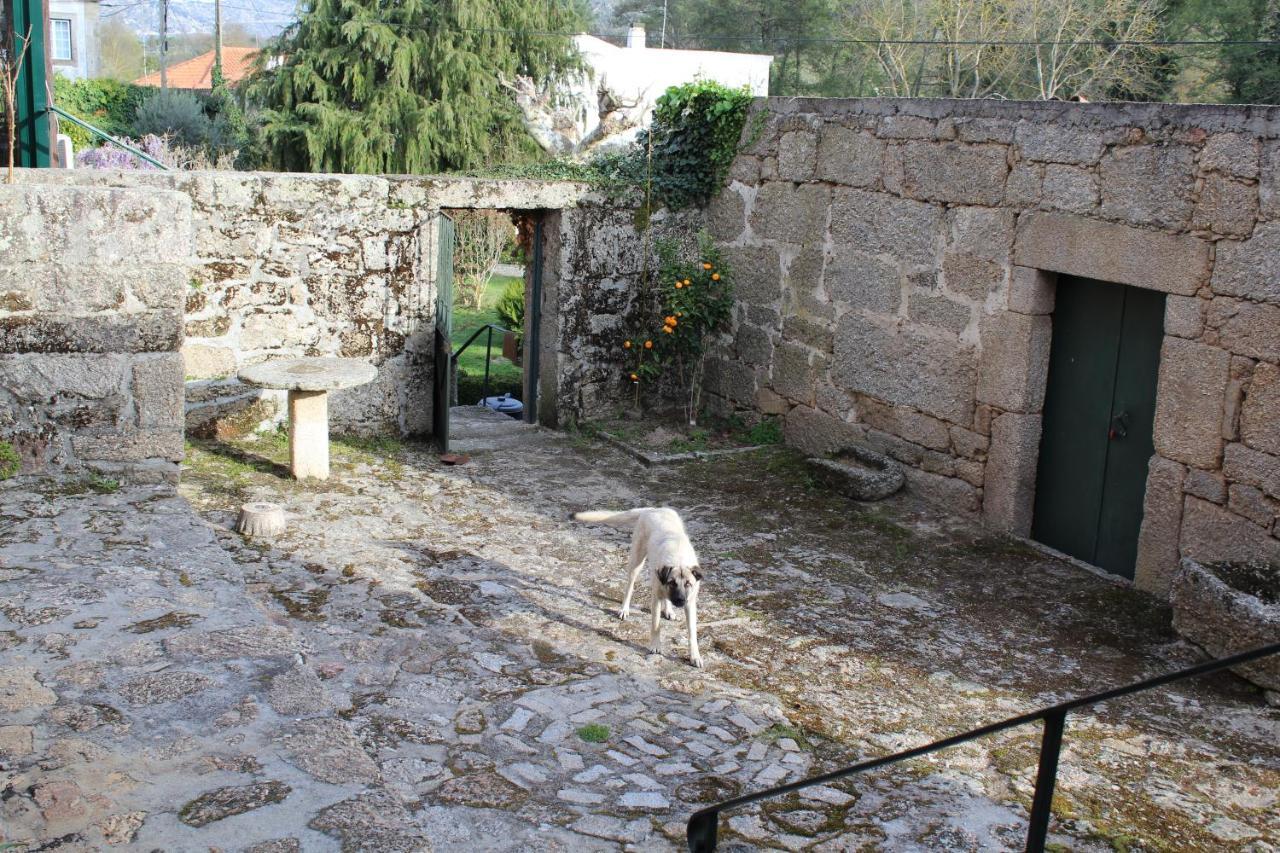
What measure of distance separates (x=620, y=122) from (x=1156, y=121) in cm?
1830

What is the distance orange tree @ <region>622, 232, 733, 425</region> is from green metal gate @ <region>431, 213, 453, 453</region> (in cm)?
Answer: 155

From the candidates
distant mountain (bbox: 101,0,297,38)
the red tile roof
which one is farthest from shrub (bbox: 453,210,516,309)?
the red tile roof

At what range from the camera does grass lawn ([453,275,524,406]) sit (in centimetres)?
1282

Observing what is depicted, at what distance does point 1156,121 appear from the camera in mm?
6172

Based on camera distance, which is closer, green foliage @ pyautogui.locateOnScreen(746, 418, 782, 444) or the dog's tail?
the dog's tail

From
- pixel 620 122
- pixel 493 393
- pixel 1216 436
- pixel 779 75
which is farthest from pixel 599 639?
pixel 779 75

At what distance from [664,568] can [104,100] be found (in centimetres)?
2971

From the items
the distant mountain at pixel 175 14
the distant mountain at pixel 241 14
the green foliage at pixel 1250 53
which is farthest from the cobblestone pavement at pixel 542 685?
the distant mountain at pixel 175 14

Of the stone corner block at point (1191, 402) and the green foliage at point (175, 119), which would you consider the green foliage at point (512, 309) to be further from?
the green foliage at point (175, 119)

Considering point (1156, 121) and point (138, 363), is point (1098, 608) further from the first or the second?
point (138, 363)

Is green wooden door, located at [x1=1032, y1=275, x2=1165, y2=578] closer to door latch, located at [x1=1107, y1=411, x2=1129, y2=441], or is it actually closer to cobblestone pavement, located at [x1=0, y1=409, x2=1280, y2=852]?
door latch, located at [x1=1107, y1=411, x2=1129, y2=441]

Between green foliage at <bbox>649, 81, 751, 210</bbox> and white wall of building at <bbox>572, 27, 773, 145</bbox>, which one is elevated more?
white wall of building at <bbox>572, 27, 773, 145</bbox>

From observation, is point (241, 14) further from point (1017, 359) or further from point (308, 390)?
point (1017, 359)

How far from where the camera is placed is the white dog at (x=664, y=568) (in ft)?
17.3
